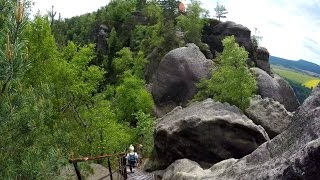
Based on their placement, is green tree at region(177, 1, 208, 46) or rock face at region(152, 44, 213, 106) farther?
green tree at region(177, 1, 208, 46)

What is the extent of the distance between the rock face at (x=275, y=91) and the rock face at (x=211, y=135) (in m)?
22.9

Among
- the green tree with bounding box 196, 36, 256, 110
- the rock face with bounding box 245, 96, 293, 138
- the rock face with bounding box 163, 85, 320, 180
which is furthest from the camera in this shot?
the green tree with bounding box 196, 36, 256, 110

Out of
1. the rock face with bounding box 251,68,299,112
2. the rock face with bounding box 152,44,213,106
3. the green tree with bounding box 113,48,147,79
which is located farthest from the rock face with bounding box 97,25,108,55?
the rock face with bounding box 251,68,299,112

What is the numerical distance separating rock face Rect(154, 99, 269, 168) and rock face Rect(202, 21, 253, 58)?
4324cm

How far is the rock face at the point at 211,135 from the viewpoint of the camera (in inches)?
1129

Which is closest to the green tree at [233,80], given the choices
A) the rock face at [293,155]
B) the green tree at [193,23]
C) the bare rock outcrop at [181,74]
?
the bare rock outcrop at [181,74]

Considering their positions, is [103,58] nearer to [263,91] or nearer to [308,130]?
[263,91]

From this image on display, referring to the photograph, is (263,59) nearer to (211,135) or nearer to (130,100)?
(130,100)

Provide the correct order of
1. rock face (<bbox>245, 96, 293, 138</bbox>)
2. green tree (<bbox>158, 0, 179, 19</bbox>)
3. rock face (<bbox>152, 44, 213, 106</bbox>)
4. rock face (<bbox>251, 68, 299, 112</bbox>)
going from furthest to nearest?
1. green tree (<bbox>158, 0, 179, 19</bbox>)
2. rock face (<bbox>152, 44, 213, 106</bbox>)
3. rock face (<bbox>251, 68, 299, 112</bbox>)
4. rock face (<bbox>245, 96, 293, 138</bbox>)

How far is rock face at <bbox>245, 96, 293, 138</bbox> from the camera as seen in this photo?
34219 millimetres

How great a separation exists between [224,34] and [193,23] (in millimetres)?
7220

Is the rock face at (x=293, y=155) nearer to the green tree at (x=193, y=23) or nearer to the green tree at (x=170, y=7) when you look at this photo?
the green tree at (x=193, y=23)

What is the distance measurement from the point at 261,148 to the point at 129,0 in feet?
352

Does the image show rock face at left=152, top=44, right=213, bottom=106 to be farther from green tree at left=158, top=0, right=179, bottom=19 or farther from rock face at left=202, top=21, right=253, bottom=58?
green tree at left=158, top=0, right=179, bottom=19
